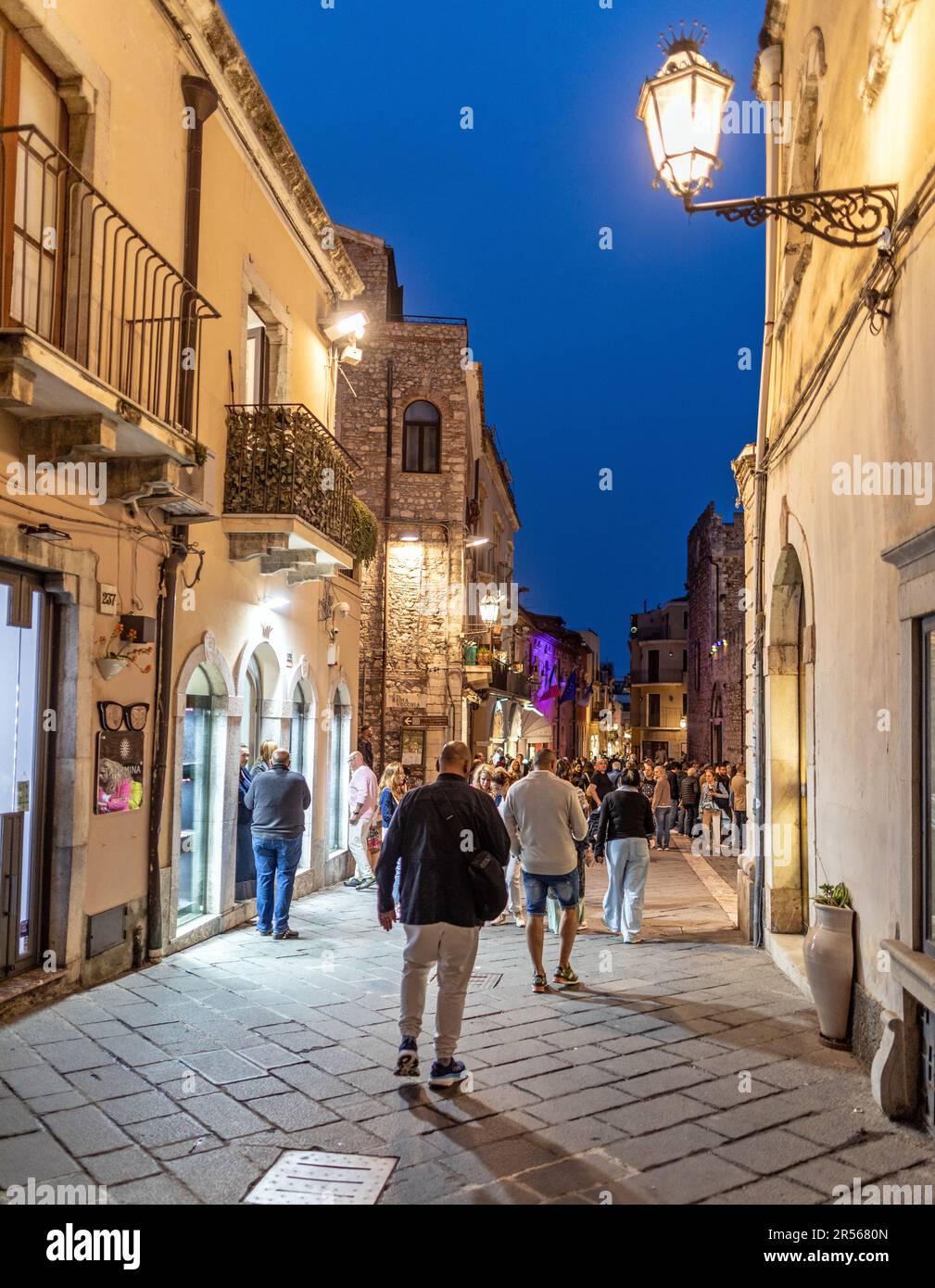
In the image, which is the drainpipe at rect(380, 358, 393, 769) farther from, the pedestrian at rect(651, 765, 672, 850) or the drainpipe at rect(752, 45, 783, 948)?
the drainpipe at rect(752, 45, 783, 948)

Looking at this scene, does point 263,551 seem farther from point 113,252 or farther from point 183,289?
point 113,252

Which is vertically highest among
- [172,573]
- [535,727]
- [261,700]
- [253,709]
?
[172,573]

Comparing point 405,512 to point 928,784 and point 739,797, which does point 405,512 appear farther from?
point 928,784

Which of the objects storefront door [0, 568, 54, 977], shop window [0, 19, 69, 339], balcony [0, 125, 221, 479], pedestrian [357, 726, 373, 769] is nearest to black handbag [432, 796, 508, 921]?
storefront door [0, 568, 54, 977]

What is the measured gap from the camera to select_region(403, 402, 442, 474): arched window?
26.1 meters

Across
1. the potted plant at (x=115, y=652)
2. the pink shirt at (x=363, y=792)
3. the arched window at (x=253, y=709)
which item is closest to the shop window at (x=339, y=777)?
the pink shirt at (x=363, y=792)

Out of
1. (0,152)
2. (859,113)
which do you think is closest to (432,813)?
(0,152)

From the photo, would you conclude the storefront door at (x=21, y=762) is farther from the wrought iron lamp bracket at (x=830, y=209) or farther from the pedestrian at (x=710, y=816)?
the pedestrian at (x=710, y=816)

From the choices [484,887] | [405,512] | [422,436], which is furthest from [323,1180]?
[422,436]

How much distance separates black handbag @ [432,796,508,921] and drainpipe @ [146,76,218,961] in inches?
142

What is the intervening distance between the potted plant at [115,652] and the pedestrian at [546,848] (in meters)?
3.09

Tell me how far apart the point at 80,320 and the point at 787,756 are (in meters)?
7.01

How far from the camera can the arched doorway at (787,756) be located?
31.4 ft

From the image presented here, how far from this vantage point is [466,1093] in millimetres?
5395
